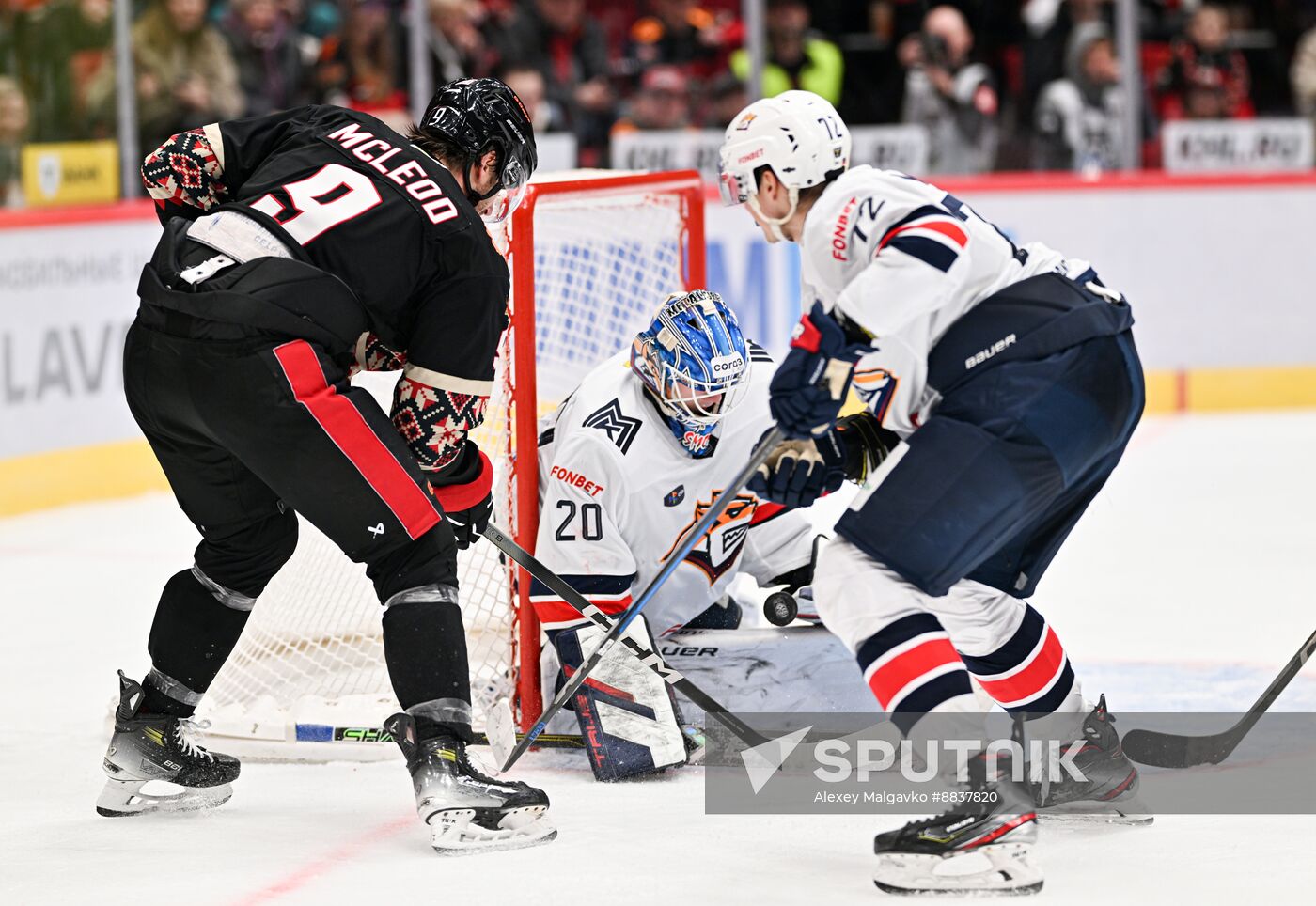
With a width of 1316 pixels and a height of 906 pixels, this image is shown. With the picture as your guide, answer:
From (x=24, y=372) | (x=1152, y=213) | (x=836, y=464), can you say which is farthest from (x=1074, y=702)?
(x=1152, y=213)

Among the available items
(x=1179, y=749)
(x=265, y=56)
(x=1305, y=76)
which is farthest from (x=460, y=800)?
(x=1305, y=76)

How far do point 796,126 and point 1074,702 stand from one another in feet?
3.36

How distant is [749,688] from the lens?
11.3 feet

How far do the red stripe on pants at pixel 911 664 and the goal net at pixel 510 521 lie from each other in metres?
1.06

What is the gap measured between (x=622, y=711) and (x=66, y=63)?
4.31 m

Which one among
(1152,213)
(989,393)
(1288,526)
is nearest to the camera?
(989,393)

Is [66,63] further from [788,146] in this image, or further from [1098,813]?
[1098,813]

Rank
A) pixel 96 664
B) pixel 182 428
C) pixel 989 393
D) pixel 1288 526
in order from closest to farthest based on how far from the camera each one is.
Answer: pixel 989 393 < pixel 182 428 < pixel 96 664 < pixel 1288 526

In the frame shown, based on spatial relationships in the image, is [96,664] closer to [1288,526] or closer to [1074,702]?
[1074,702]

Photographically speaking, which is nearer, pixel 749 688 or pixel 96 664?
pixel 749 688

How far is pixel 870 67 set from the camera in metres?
7.84

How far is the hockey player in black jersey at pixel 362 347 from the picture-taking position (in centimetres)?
278

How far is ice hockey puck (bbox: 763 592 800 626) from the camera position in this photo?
3617 mm

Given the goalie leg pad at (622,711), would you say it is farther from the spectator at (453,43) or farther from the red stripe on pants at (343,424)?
the spectator at (453,43)
